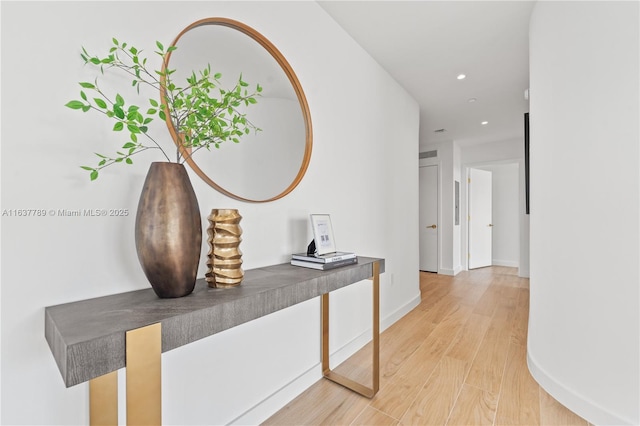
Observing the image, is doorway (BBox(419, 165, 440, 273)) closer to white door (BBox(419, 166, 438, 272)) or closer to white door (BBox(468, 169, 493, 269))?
white door (BBox(419, 166, 438, 272))

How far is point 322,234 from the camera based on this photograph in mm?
1676

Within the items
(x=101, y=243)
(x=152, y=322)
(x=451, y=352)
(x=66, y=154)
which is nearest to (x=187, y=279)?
(x=152, y=322)

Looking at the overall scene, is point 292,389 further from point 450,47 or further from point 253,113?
point 450,47

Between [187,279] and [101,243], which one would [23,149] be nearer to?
[101,243]

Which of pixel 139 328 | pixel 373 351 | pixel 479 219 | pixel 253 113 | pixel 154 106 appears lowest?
pixel 373 351

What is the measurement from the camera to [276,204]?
163 centimetres

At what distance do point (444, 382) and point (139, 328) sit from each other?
181 cm

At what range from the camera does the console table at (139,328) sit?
0.64 metres

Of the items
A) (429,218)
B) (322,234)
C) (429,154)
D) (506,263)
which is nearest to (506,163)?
(429,154)

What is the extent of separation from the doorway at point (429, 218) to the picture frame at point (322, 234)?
159 inches

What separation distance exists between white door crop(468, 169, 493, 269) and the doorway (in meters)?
0.85

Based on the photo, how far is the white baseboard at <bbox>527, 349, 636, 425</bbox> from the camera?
4.66 ft

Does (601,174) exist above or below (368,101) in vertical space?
below

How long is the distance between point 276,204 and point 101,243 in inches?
32.0
